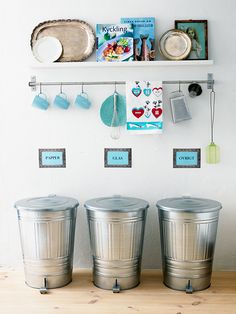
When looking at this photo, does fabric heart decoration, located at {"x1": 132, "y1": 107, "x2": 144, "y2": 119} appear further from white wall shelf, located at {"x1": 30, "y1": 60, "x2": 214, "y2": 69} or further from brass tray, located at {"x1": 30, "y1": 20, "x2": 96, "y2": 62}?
brass tray, located at {"x1": 30, "y1": 20, "x2": 96, "y2": 62}

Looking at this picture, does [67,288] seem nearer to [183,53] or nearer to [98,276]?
[98,276]

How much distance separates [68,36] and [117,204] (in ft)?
3.95

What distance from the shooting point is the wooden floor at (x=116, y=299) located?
8.08 ft

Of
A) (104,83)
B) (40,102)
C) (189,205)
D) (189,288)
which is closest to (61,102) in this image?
(40,102)

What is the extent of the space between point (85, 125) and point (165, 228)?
924 millimetres

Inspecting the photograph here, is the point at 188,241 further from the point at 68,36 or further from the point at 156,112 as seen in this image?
the point at 68,36

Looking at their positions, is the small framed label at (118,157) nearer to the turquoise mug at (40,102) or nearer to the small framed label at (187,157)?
the small framed label at (187,157)

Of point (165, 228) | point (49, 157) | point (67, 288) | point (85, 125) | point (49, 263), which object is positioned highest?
point (85, 125)

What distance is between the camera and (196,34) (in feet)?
9.77

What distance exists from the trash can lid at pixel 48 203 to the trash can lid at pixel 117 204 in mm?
129

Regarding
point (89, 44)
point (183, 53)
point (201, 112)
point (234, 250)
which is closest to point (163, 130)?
point (201, 112)

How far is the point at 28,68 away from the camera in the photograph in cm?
307

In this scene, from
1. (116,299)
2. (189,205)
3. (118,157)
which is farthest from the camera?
(118,157)

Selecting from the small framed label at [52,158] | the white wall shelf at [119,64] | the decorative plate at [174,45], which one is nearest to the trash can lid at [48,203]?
the small framed label at [52,158]
